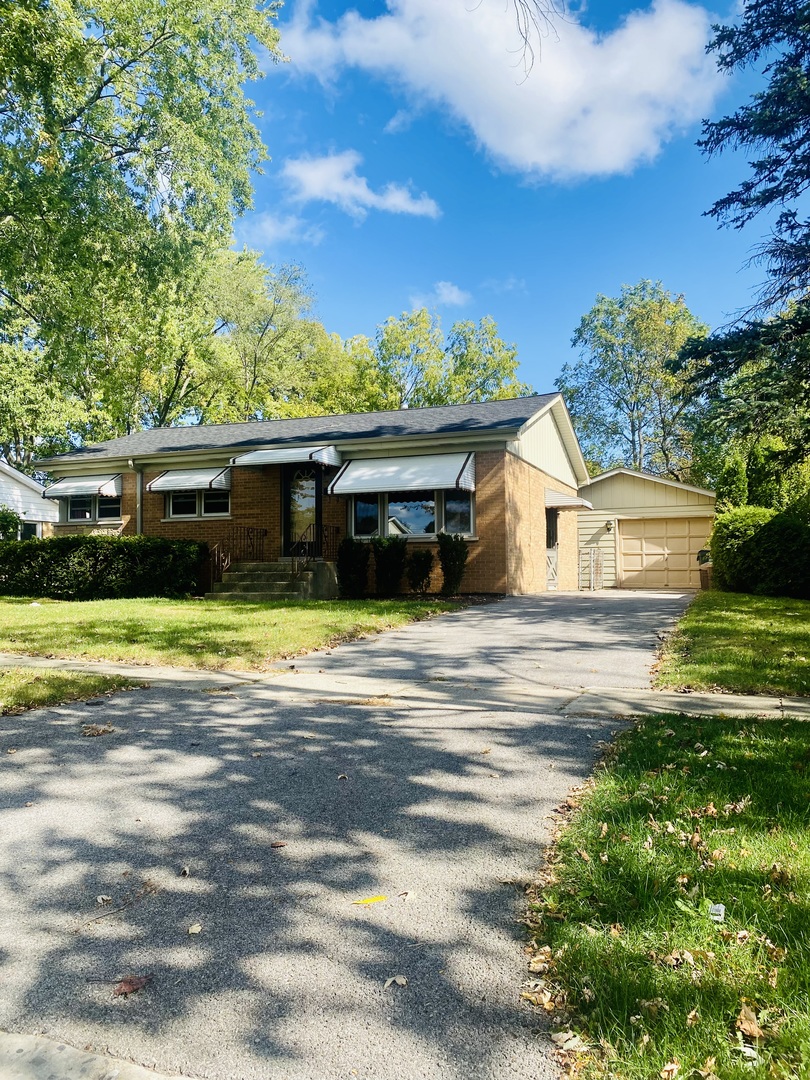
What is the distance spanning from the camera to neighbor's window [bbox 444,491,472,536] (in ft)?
52.5

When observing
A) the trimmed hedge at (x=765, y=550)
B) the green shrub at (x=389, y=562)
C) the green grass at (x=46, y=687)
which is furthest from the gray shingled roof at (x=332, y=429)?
the green grass at (x=46, y=687)

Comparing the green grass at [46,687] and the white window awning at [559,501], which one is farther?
the white window awning at [559,501]

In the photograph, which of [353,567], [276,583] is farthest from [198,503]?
[353,567]

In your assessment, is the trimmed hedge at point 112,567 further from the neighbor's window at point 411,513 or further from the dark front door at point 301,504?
the neighbor's window at point 411,513

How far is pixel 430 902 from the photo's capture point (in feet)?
8.70

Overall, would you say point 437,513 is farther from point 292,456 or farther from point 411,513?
point 292,456

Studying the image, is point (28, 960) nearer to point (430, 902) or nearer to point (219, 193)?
point (430, 902)

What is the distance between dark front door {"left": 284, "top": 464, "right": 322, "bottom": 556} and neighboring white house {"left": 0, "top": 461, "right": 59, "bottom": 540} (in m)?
14.8

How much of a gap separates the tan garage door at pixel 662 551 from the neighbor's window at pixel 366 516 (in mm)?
10740

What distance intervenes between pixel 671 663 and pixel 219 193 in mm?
13342

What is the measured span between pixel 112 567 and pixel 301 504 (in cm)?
473

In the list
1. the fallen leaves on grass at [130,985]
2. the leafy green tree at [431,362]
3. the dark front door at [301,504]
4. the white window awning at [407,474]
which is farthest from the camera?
the leafy green tree at [431,362]

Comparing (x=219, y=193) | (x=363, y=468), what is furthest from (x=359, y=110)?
(x=363, y=468)

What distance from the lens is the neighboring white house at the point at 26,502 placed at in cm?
2900
